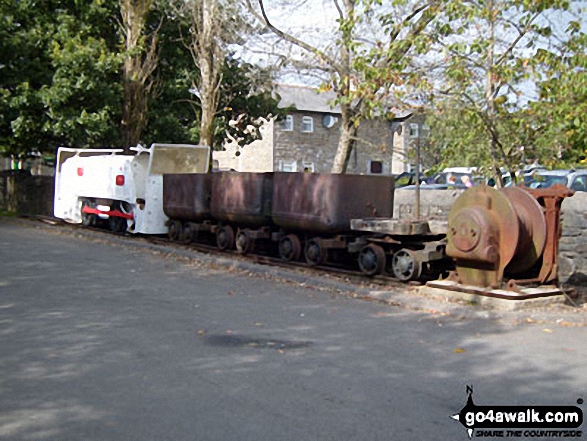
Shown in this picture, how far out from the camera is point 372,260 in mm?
12055

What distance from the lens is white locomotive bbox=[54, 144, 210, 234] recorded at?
18.3 meters

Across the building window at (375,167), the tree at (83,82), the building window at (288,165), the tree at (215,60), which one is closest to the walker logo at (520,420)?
the tree at (215,60)

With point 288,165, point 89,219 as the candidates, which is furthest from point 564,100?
point 288,165

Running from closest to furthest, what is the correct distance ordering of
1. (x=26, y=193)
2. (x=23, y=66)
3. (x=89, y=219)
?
1. (x=89, y=219)
2. (x=23, y=66)
3. (x=26, y=193)

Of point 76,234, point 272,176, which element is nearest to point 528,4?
point 272,176

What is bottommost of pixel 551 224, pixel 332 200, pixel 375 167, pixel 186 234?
pixel 186 234

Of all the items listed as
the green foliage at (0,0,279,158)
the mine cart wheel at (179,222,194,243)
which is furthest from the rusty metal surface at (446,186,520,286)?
the green foliage at (0,0,279,158)

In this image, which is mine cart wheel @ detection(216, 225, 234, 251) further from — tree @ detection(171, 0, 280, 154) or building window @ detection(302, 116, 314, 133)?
building window @ detection(302, 116, 314, 133)

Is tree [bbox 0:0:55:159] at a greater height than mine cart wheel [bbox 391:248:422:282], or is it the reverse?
tree [bbox 0:0:55:159]

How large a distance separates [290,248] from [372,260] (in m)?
2.36

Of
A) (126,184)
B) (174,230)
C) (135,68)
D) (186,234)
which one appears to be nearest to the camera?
(186,234)

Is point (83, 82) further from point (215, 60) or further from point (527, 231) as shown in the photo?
point (527, 231)

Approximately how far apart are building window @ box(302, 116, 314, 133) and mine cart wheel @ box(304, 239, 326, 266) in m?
37.0

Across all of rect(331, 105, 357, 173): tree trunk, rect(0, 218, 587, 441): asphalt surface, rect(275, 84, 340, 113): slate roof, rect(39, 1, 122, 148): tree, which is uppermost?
rect(275, 84, 340, 113): slate roof
